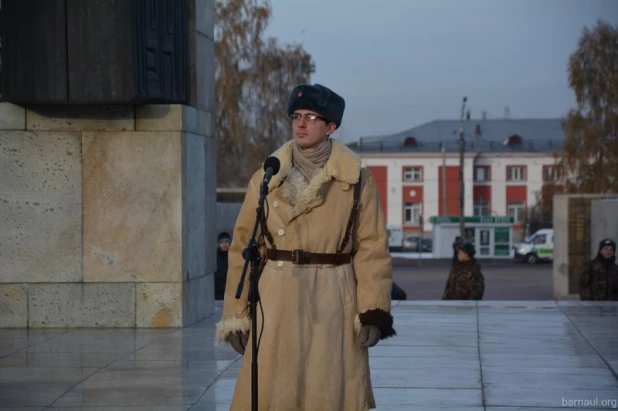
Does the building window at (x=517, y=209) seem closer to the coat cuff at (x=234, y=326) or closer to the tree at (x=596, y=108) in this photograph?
the tree at (x=596, y=108)

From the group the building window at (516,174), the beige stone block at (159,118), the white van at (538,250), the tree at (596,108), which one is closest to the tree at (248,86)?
the tree at (596,108)

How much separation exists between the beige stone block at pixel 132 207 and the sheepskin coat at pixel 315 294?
625cm

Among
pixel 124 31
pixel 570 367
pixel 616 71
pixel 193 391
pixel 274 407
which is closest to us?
pixel 274 407

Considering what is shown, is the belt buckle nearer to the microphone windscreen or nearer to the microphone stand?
the microphone stand

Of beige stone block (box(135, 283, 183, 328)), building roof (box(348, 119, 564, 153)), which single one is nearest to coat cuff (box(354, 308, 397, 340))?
beige stone block (box(135, 283, 183, 328))

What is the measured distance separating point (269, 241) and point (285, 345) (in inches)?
20.3

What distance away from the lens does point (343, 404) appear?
5.70 metres

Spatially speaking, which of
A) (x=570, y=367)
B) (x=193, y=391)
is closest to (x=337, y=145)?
(x=193, y=391)

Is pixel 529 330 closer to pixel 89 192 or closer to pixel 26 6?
pixel 89 192

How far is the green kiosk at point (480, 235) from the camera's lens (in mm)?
62438

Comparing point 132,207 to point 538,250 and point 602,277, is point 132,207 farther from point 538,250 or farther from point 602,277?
point 538,250

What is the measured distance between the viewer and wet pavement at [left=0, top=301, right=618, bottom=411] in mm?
7957

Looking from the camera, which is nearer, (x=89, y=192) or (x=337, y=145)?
(x=337, y=145)

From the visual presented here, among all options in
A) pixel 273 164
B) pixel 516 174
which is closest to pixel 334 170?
pixel 273 164
